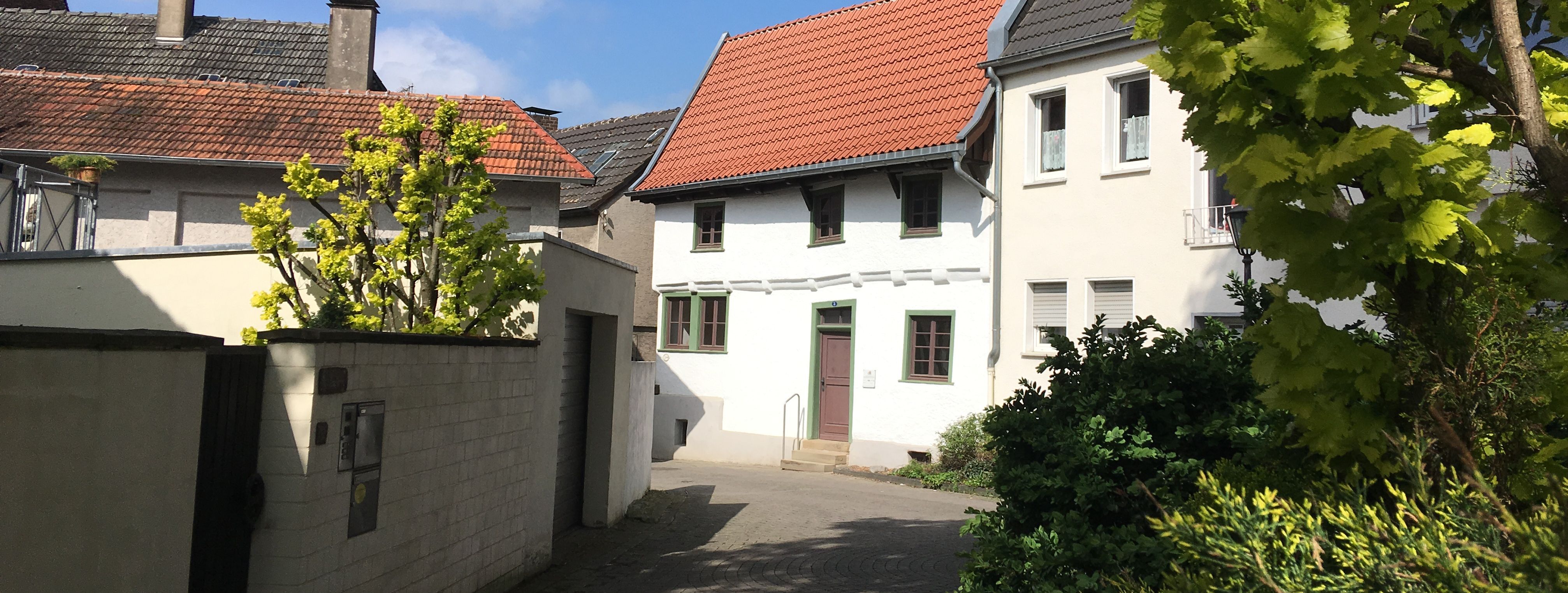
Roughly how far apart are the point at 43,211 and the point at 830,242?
12.8 metres

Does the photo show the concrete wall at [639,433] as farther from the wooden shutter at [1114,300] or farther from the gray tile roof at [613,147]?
the gray tile roof at [613,147]

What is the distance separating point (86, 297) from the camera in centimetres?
992

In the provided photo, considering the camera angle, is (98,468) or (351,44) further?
(351,44)

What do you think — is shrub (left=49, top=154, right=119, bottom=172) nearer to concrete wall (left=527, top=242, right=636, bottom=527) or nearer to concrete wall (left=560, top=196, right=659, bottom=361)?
concrete wall (left=527, top=242, right=636, bottom=527)

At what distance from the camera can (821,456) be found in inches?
866

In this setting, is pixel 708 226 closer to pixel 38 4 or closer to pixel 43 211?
pixel 43 211

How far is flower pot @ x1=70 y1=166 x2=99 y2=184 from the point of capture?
48.5 ft

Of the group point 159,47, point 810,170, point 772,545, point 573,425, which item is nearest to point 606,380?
point 573,425

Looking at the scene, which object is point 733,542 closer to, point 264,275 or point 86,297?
point 264,275

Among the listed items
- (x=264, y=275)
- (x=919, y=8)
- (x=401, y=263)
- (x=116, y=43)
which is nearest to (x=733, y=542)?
(x=401, y=263)

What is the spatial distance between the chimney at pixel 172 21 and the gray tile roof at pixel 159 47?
0.71ft

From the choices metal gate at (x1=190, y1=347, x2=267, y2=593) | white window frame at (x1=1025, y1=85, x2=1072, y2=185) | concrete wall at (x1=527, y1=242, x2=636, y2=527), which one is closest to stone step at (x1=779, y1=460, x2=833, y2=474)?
white window frame at (x1=1025, y1=85, x2=1072, y2=185)

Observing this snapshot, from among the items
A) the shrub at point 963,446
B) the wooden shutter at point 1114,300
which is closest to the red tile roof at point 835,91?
the wooden shutter at point 1114,300

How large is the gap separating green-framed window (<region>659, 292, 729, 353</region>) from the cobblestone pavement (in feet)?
21.4
